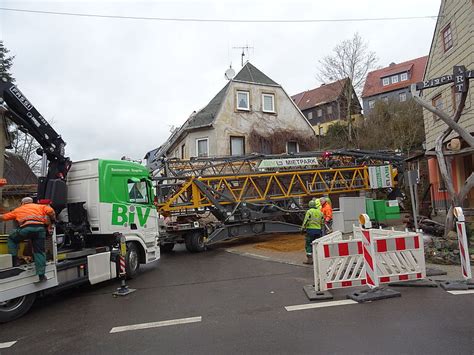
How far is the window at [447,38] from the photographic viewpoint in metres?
16.3

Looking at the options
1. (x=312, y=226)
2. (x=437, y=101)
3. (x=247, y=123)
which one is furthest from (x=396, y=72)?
(x=312, y=226)

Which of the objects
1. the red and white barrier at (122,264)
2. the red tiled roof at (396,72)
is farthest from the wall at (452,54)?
the red tiled roof at (396,72)

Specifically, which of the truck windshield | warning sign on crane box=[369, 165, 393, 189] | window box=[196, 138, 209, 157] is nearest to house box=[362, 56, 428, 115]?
window box=[196, 138, 209, 157]

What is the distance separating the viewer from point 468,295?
6.36 meters

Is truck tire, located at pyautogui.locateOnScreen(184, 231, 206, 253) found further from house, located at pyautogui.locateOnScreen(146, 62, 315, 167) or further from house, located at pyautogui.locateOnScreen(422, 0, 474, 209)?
house, located at pyautogui.locateOnScreen(422, 0, 474, 209)

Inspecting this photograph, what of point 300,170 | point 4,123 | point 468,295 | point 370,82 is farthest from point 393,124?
point 370,82

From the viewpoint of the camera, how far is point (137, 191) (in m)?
10.2

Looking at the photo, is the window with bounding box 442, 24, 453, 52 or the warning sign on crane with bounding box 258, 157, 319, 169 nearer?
the warning sign on crane with bounding box 258, 157, 319, 169

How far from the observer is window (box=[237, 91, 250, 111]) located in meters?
24.0

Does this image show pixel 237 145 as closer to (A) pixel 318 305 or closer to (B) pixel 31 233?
(B) pixel 31 233

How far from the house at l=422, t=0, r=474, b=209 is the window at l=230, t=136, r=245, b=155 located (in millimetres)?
10250

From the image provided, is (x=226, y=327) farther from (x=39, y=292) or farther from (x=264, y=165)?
(x=264, y=165)

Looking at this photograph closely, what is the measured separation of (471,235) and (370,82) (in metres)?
49.2

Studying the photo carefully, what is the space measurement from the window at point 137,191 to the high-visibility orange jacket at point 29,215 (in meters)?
2.95
